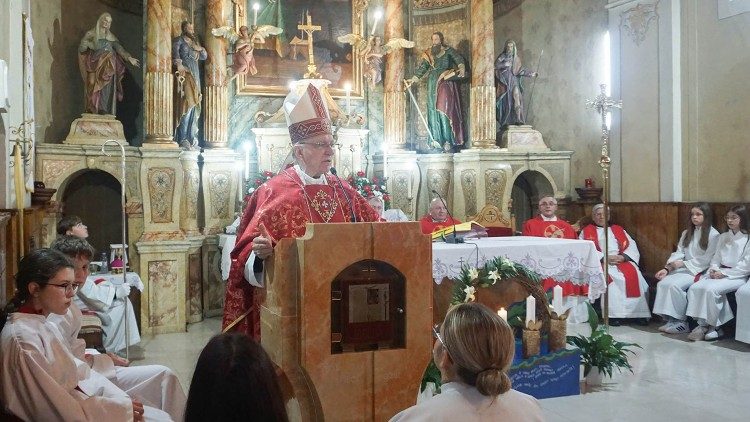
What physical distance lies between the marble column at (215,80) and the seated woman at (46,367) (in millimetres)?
6593

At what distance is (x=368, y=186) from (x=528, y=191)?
3.12 metres

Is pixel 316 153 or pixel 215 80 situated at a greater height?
pixel 215 80

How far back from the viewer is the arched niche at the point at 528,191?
10.5 meters

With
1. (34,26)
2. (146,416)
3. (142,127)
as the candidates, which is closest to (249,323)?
(146,416)

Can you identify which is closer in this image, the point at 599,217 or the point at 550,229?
the point at 550,229

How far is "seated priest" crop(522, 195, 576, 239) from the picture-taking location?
8572 mm

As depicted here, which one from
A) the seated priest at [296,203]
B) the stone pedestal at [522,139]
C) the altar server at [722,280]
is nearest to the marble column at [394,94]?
the stone pedestal at [522,139]

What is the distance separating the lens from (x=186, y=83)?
352 inches

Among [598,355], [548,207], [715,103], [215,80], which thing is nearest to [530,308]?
[598,355]

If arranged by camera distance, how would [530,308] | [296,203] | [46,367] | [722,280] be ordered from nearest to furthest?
[46,367] < [296,203] < [530,308] < [722,280]

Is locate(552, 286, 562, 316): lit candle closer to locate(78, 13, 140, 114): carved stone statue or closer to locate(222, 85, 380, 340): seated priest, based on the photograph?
locate(222, 85, 380, 340): seated priest

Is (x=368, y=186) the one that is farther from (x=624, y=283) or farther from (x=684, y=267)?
(x=684, y=267)

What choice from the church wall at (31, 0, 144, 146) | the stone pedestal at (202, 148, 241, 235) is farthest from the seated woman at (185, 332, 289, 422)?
the stone pedestal at (202, 148, 241, 235)

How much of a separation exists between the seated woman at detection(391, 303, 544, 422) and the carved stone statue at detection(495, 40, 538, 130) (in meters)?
8.58
